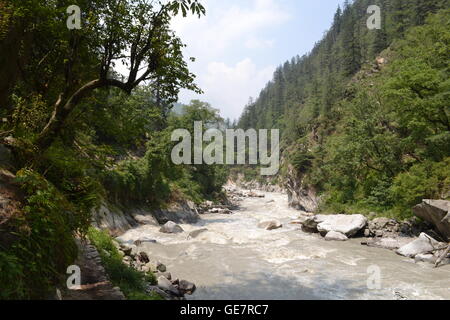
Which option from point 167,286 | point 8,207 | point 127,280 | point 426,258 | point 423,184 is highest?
point 8,207

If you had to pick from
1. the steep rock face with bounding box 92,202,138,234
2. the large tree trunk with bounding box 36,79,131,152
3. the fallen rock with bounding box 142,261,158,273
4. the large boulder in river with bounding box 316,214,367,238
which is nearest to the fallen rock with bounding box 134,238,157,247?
the steep rock face with bounding box 92,202,138,234

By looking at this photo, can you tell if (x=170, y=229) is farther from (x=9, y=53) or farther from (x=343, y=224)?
(x=9, y=53)

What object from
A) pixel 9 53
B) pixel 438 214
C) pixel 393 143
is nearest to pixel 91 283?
pixel 9 53

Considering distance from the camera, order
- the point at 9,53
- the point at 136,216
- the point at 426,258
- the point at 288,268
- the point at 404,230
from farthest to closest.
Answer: the point at 136,216, the point at 404,230, the point at 426,258, the point at 288,268, the point at 9,53

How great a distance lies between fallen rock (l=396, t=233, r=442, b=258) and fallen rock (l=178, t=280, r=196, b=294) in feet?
37.8

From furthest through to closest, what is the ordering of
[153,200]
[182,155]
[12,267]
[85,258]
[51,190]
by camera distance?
[182,155], [153,200], [85,258], [51,190], [12,267]

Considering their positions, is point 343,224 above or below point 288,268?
above

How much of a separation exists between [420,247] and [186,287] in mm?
12371

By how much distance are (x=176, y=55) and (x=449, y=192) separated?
59.6 ft

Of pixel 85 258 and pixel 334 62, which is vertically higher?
pixel 334 62

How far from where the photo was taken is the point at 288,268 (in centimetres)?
1291

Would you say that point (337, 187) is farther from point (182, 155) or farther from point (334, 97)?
point (334, 97)
